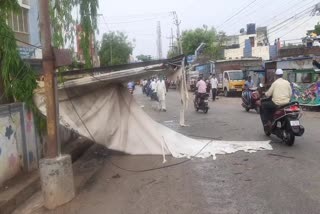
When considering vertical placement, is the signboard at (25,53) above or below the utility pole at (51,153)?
above

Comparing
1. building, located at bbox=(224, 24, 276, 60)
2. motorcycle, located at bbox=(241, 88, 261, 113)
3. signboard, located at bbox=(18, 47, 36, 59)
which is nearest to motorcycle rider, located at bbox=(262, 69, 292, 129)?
signboard, located at bbox=(18, 47, 36, 59)

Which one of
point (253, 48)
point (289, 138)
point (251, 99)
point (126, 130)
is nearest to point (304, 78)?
point (251, 99)

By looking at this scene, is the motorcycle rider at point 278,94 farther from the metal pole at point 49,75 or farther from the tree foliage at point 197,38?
the tree foliage at point 197,38

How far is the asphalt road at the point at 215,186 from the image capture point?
19.0 feet

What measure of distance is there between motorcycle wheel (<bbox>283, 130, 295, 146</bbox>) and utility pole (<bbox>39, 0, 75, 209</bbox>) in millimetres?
5438

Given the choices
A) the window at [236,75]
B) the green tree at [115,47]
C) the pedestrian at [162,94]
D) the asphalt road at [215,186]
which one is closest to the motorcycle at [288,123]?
the asphalt road at [215,186]

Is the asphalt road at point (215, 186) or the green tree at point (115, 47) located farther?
the green tree at point (115, 47)

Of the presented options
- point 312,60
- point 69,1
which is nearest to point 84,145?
point 69,1

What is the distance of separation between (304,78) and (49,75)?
16.2m

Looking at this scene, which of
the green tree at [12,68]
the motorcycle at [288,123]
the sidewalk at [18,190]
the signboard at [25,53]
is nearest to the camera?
the sidewalk at [18,190]

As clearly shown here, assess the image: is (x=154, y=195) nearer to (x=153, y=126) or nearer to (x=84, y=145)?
(x=153, y=126)

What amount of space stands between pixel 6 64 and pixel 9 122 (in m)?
1.02

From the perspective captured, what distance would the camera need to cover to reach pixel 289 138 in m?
10.0

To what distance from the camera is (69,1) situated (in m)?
10.0
